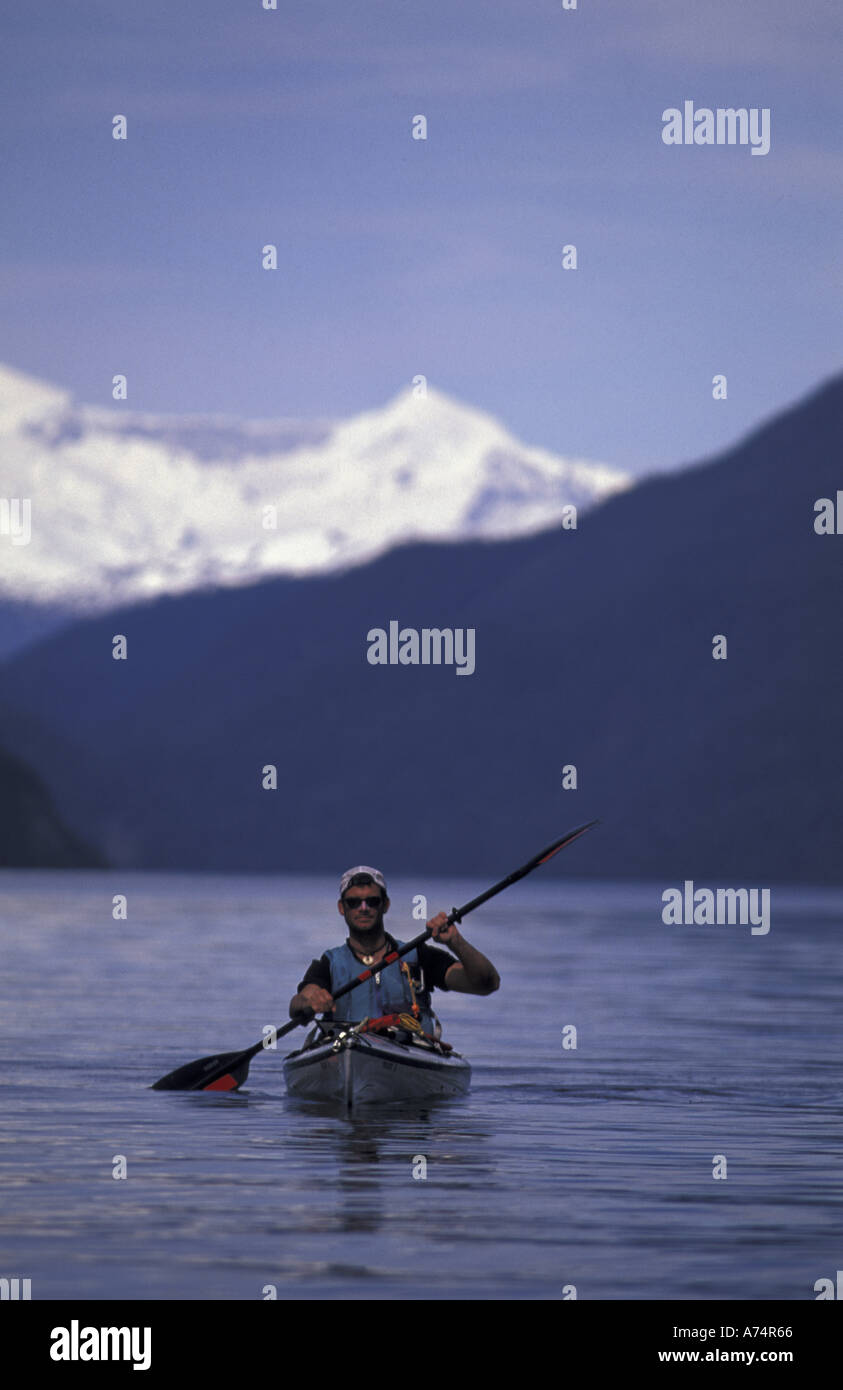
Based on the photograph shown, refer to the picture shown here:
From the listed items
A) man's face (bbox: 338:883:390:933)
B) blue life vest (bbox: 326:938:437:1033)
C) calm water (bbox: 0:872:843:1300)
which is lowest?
calm water (bbox: 0:872:843:1300)

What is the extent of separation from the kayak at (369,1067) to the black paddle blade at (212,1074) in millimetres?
1436

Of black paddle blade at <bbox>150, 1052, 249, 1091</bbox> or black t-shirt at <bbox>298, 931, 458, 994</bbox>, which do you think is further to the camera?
black paddle blade at <bbox>150, 1052, 249, 1091</bbox>

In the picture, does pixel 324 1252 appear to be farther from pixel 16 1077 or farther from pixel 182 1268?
pixel 16 1077

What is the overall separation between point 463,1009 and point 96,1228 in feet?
83.7

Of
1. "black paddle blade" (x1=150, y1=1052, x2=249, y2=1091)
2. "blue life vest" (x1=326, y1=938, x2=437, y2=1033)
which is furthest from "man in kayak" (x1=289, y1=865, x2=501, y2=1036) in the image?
"black paddle blade" (x1=150, y1=1052, x2=249, y2=1091)

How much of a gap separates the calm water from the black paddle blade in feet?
1.38

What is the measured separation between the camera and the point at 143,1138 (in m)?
19.2

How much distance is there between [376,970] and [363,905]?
68 cm

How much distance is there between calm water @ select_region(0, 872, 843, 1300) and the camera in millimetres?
12961

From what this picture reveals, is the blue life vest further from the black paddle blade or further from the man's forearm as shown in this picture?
the black paddle blade

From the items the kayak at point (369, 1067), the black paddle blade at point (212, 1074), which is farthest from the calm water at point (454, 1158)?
the black paddle blade at point (212, 1074)

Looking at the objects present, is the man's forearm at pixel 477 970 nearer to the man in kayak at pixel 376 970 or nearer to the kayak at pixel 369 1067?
the man in kayak at pixel 376 970

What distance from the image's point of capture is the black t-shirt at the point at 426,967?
2094 centimetres
